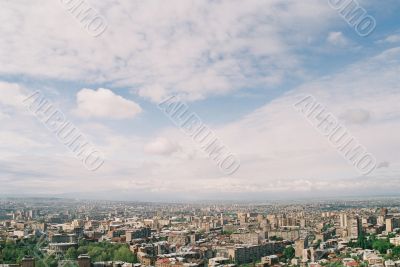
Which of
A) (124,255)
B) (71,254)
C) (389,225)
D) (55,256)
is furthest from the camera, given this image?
(389,225)

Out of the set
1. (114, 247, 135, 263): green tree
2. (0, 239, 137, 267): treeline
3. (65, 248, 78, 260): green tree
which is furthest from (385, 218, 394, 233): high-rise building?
(65, 248, 78, 260): green tree

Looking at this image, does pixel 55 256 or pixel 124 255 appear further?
pixel 124 255

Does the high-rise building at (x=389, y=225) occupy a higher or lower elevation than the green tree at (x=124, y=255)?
higher

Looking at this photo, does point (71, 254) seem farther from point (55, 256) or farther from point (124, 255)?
point (124, 255)

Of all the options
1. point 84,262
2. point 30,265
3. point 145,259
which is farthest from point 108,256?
point 30,265

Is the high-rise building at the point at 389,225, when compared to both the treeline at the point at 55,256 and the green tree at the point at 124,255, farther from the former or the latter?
the green tree at the point at 124,255

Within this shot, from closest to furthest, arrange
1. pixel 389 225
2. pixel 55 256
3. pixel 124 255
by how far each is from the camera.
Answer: pixel 55 256
pixel 124 255
pixel 389 225

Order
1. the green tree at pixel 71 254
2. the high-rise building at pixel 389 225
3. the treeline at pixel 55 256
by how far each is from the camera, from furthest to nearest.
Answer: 1. the high-rise building at pixel 389 225
2. the green tree at pixel 71 254
3. the treeline at pixel 55 256

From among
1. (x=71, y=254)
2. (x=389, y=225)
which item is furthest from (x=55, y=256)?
(x=389, y=225)

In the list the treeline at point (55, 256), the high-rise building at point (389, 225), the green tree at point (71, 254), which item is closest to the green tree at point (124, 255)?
the treeline at point (55, 256)

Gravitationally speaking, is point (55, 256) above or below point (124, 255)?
above

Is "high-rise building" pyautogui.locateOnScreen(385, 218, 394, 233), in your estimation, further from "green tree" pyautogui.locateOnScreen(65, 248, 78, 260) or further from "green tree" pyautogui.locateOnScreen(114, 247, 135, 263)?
"green tree" pyautogui.locateOnScreen(65, 248, 78, 260)
